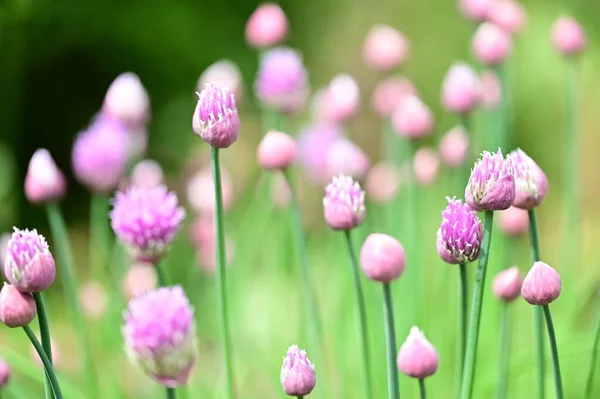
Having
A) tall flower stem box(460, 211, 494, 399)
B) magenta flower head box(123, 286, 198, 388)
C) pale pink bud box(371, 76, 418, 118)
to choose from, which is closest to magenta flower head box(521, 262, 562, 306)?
tall flower stem box(460, 211, 494, 399)

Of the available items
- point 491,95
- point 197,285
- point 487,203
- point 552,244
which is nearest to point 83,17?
point 197,285

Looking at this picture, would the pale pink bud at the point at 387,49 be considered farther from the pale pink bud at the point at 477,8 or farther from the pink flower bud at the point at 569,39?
the pink flower bud at the point at 569,39

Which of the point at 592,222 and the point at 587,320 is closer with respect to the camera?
the point at 587,320

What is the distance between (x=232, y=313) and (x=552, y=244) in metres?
1.24

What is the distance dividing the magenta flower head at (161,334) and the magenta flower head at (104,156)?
2.03 ft

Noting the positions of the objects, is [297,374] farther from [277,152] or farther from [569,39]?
[569,39]

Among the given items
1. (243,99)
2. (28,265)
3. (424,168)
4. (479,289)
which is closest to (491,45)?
(424,168)

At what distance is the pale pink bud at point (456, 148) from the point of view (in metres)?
1.07

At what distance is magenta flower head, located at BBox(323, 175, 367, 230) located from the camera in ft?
2.24

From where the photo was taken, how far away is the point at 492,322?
1.26 metres

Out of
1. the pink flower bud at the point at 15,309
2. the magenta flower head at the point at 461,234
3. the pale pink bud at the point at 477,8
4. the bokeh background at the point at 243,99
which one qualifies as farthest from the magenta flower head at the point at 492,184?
the bokeh background at the point at 243,99

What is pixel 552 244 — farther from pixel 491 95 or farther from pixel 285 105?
pixel 285 105

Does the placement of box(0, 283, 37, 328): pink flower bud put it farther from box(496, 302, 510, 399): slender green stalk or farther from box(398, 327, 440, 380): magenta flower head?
box(496, 302, 510, 399): slender green stalk

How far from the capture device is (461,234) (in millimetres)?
594
